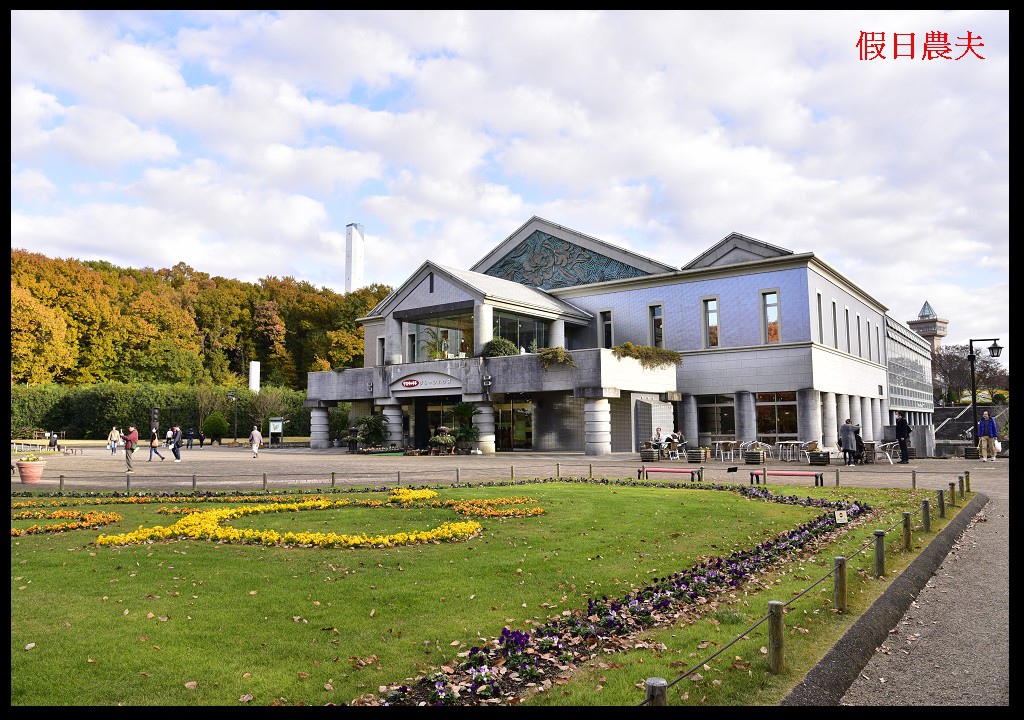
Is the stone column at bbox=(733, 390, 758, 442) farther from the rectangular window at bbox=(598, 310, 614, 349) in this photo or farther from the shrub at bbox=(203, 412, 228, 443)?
the shrub at bbox=(203, 412, 228, 443)

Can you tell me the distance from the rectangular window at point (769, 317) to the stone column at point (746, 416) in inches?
135

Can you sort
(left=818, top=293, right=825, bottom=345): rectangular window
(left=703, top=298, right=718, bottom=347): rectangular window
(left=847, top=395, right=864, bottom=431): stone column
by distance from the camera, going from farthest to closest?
(left=847, top=395, right=864, bottom=431): stone column
(left=703, top=298, right=718, bottom=347): rectangular window
(left=818, top=293, right=825, bottom=345): rectangular window

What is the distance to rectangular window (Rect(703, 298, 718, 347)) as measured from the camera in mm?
44594

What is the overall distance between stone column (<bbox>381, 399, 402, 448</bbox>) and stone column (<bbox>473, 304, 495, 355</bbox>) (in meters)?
6.98

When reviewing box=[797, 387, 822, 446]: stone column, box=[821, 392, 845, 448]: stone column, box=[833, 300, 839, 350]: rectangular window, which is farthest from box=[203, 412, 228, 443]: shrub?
box=[833, 300, 839, 350]: rectangular window

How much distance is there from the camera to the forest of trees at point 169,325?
63.8 meters

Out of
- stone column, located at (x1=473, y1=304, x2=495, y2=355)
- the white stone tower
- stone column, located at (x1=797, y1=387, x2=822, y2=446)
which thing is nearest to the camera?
stone column, located at (x1=797, y1=387, x2=822, y2=446)

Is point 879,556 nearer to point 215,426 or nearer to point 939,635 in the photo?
point 939,635

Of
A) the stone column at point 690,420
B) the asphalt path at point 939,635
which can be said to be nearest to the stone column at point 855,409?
the stone column at point 690,420

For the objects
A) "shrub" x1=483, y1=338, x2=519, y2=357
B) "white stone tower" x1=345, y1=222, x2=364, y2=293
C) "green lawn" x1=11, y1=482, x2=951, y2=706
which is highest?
"white stone tower" x1=345, y1=222, x2=364, y2=293

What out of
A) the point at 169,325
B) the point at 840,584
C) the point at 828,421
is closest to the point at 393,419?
the point at 828,421

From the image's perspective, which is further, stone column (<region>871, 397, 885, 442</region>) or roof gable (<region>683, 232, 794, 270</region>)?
stone column (<region>871, 397, 885, 442</region>)

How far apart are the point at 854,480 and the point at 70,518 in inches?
855

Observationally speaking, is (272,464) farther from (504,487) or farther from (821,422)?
(821,422)
